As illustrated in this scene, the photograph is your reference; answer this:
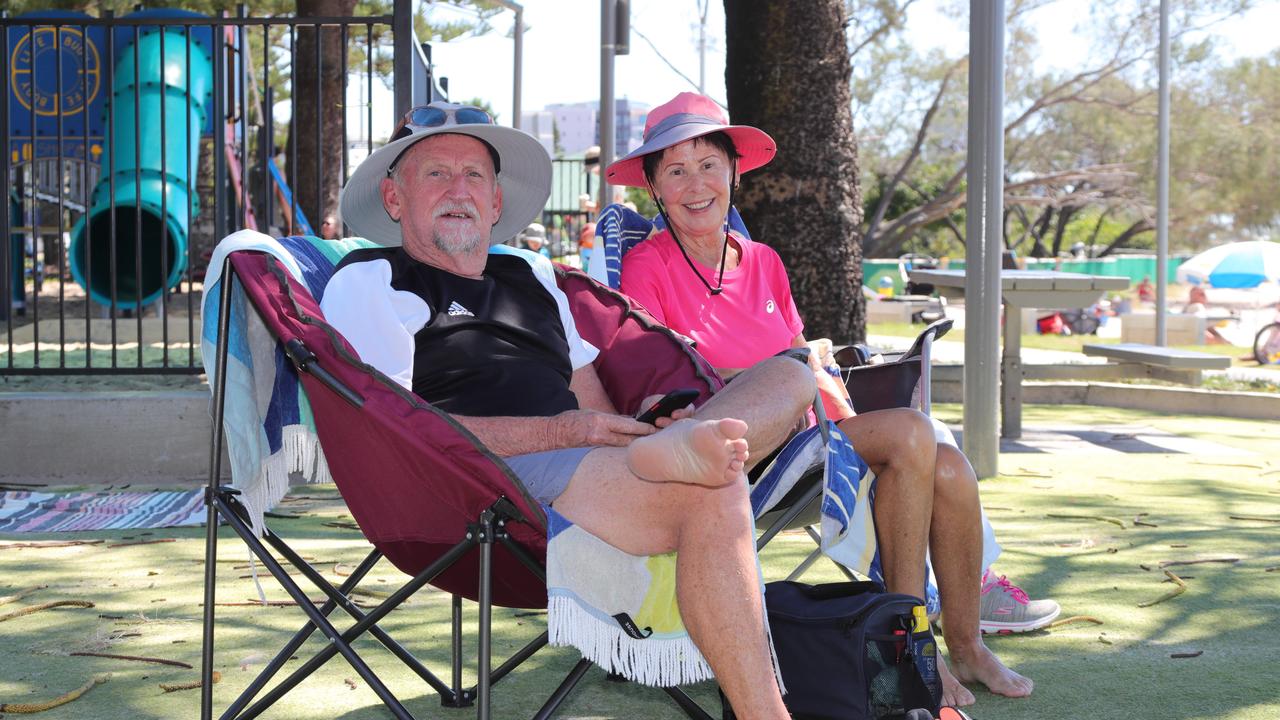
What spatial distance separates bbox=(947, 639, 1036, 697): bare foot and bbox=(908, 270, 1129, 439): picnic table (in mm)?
3818

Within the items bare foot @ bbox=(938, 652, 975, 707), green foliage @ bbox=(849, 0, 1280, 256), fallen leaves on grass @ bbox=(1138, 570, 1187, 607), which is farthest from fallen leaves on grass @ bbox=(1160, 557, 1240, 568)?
green foliage @ bbox=(849, 0, 1280, 256)

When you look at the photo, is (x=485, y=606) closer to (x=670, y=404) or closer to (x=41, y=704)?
(x=670, y=404)

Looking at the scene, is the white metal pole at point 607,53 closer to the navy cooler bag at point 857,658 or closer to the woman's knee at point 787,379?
the woman's knee at point 787,379

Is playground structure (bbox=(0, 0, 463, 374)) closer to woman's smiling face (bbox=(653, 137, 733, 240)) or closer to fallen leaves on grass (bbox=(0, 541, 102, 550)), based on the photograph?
fallen leaves on grass (bbox=(0, 541, 102, 550))

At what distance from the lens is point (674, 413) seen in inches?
102

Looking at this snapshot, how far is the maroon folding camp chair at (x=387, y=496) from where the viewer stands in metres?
2.37

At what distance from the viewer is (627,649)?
8.09 ft

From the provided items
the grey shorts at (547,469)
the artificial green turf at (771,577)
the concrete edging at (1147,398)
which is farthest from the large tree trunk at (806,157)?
the grey shorts at (547,469)

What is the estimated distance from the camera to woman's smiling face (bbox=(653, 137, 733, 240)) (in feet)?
12.3

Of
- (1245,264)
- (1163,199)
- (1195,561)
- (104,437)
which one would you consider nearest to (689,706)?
(1195,561)

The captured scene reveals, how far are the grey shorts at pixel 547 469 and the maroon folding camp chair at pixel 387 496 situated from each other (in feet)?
0.42

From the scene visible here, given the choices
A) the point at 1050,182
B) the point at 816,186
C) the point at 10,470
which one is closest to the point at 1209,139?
the point at 1050,182

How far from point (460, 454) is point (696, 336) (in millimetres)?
1424

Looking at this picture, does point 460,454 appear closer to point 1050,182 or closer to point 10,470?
point 10,470
